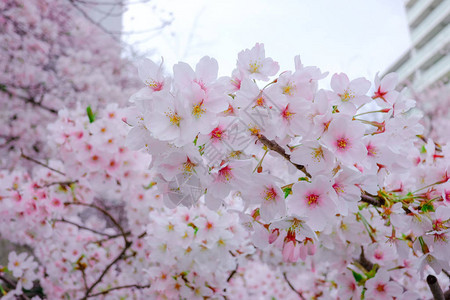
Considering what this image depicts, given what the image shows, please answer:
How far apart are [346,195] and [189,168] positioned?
0.45 m

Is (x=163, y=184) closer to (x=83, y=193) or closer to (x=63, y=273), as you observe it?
(x=83, y=193)

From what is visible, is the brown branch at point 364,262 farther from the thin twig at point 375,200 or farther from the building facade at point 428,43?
the building facade at point 428,43

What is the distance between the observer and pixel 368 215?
5.07ft

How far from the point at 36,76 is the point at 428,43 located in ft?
105

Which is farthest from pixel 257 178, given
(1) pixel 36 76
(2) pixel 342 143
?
(1) pixel 36 76

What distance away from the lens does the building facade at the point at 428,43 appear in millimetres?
25617

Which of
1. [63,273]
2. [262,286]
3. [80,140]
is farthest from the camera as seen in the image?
[262,286]

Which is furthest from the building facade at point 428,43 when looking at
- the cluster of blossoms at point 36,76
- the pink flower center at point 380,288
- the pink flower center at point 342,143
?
the pink flower center at point 342,143

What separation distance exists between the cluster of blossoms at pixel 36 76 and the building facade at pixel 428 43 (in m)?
23.3

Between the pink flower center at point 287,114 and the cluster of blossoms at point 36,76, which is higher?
the cluster of blossoms at point 36,76

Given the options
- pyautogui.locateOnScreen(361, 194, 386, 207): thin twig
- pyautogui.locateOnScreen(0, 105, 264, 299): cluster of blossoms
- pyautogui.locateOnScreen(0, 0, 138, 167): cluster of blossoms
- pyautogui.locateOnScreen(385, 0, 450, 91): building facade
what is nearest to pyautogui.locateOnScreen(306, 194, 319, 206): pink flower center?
pyautogui.locateOnScreen(361, 194, 386, 207): thin twig

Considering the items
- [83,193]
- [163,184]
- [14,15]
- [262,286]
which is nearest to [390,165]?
[163,184]

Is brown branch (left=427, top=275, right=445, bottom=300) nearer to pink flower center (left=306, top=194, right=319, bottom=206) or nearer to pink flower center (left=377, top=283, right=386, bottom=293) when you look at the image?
pink flower center (left=377, top=283, right=386, bottom=293)

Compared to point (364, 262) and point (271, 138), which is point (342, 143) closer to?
point (271, 138)
